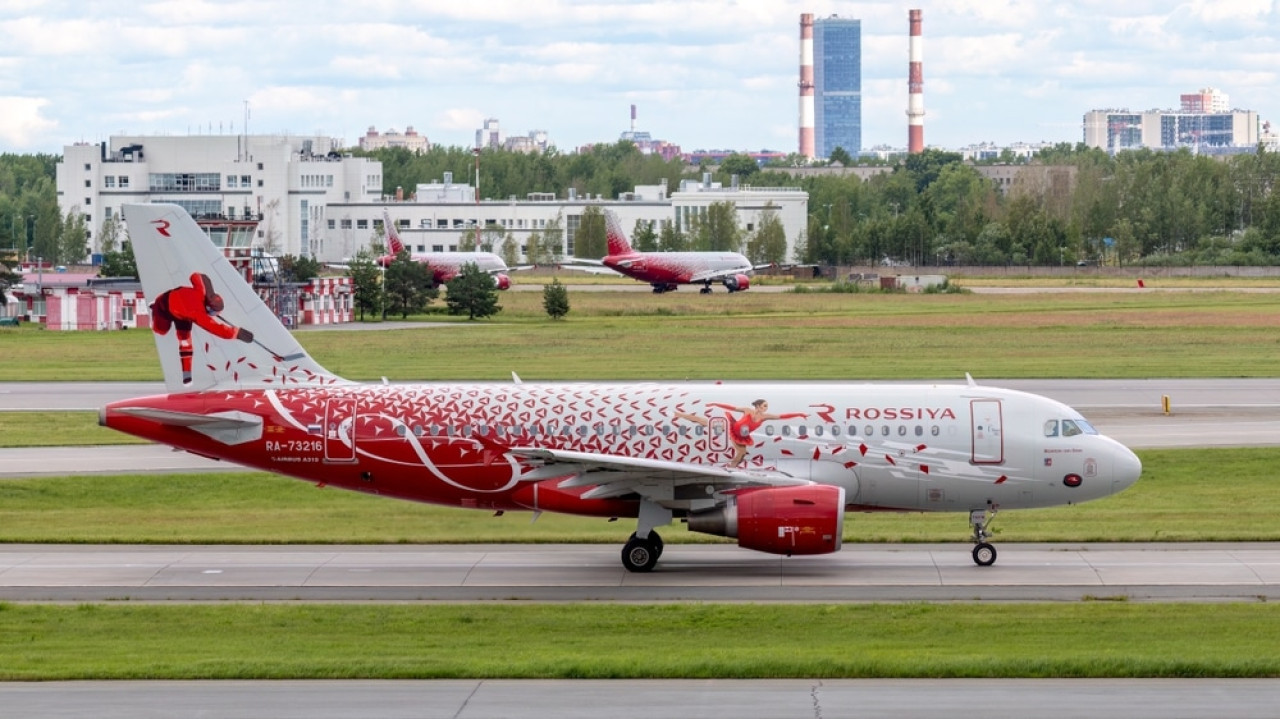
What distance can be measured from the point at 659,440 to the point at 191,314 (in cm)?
977

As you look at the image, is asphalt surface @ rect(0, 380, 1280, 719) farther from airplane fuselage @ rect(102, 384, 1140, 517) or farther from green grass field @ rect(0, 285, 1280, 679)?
airplane fuselage @ rect(102, 384, 1140, 517)

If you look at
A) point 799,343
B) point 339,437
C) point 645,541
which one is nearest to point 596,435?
point 645,541

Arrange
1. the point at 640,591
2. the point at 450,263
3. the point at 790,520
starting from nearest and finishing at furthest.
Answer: the point at 640,591 < the point at 790,520 < the point at 450,263

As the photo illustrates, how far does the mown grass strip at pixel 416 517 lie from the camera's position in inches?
1480

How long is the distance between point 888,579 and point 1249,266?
15315 centimetres

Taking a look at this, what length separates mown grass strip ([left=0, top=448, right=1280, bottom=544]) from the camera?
123 feet

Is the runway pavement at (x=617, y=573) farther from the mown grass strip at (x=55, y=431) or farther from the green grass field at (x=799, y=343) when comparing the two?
the green grass field at (x=799, y=343)

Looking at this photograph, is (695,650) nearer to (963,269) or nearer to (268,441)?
(268,441)

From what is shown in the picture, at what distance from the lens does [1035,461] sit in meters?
34.2

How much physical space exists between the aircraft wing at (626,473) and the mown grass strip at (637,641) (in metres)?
3.46

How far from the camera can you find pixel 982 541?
3431 centimetres

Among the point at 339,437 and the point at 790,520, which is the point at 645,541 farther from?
the point at 339,437
